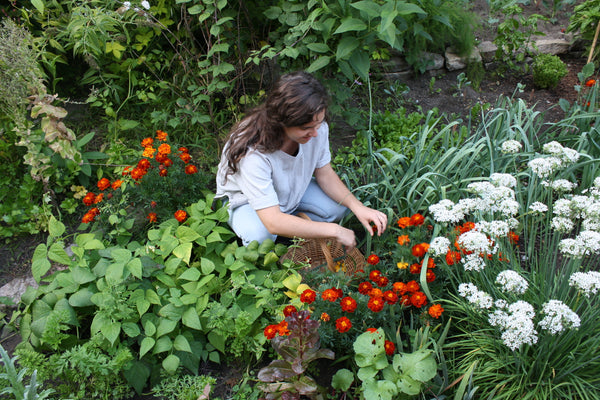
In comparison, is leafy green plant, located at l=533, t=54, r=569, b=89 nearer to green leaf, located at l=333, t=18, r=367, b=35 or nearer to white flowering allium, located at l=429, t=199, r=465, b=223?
green leaf, located at l=333, t=18, r=367, b=35

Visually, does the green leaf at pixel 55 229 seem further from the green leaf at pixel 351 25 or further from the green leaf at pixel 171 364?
the green leaf at pixel 351 25

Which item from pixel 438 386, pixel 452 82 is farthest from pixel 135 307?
pixel 452 82

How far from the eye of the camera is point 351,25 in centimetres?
231

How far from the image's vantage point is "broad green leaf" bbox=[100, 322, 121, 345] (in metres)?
1.77

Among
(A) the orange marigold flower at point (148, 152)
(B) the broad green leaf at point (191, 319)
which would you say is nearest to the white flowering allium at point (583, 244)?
(B) the broad green leaf at point (191, 319)

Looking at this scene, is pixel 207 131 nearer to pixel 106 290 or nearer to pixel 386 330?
pixel 106 290

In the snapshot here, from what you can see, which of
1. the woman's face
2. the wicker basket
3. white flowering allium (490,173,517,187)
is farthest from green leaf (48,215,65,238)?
white flowering allium (490,173,517,187)

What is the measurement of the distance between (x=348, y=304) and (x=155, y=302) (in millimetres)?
826

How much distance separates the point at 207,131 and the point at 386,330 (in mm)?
1912

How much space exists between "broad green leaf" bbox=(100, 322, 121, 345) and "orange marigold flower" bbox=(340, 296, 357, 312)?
90 cm

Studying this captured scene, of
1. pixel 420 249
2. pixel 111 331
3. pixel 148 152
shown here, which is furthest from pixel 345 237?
pixel 148 152

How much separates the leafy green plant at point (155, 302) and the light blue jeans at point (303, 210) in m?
0.14

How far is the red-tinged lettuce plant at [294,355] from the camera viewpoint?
5.23 feet

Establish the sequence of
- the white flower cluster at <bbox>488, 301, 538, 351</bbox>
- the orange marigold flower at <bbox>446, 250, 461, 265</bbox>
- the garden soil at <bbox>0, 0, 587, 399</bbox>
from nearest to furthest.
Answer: the white flower cluster at <bbox>488, 301, 538, 351</bbox> < the orange marigold flower at <bbox>446, 250, 461, 265</bbox> < the garden soil at <bbox>0, 0, 587, 399</bbox>
